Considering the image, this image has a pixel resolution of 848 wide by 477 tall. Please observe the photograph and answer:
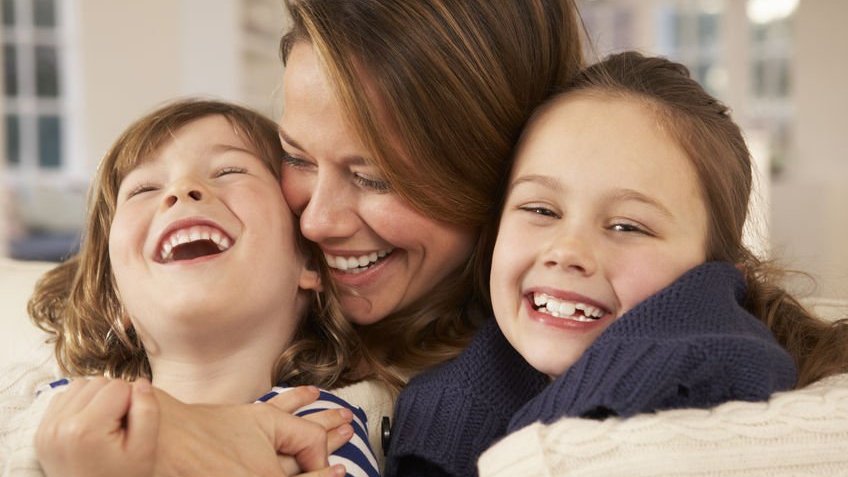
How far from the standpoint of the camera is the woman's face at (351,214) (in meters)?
1.53

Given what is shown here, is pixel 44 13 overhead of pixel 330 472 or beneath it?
overhead

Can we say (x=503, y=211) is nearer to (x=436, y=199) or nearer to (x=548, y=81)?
(x=436, y=199)

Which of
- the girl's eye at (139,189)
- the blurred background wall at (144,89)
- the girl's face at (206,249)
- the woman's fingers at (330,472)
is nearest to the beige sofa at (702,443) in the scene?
the woman's fingers at (330,472)

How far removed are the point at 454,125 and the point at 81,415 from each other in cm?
76

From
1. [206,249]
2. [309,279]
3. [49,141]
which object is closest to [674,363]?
[309,279]

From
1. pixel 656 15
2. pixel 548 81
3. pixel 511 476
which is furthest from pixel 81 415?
pixel 656 15

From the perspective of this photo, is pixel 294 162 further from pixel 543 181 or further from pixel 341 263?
pixel 543 181

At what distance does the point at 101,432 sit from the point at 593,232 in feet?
2.24

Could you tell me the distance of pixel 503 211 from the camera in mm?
1477

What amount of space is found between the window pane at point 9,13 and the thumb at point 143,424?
6515 mm

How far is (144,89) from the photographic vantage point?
6.61 meters

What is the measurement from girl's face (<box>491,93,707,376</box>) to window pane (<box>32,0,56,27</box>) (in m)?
6.22

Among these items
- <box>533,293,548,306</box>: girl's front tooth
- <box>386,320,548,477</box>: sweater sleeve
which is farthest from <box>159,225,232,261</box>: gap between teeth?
<box>533,293,548,306</box>: girl's front tooth

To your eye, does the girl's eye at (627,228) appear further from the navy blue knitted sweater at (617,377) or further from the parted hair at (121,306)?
the parted hair at (121,306)
